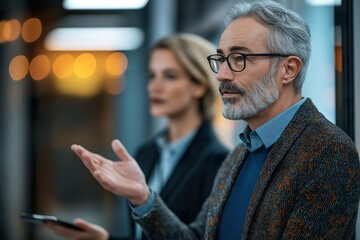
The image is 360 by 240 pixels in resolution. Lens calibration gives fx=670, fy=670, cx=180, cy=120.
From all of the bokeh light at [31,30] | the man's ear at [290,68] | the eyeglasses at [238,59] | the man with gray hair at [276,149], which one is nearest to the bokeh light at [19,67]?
the bokeh light at [31,30]

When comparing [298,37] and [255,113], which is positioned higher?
[298,37]

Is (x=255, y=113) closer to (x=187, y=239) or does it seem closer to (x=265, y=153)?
(x=265, y=153)

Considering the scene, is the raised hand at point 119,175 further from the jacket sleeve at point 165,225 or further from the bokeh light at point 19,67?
the bokeh light at point 19,67

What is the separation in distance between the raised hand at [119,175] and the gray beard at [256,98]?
0.46 metres

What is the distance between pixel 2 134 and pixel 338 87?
4044mm

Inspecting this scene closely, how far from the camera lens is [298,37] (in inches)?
65.8

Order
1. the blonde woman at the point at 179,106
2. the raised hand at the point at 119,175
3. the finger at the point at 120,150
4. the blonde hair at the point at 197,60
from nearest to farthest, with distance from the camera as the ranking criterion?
the raised hand at the point at 119,175
the finger at the point at 120,150
the blonde woman at the point at 179,106
the blonde hair at the point at 197,60

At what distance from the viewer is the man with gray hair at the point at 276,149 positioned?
1495 mm

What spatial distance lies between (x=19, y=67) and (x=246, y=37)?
425cm

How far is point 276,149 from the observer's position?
161 cm

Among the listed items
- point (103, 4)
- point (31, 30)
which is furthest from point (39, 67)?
point (103, 4)

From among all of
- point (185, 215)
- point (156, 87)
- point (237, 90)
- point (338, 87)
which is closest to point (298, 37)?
point (237, 90)

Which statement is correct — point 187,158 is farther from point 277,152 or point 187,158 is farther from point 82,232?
point 277,152

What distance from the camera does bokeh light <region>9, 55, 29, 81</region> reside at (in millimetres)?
5621
